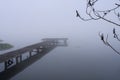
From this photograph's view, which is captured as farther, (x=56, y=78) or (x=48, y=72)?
(x=48, y=72)

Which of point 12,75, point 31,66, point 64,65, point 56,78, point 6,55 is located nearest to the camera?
point 12,75

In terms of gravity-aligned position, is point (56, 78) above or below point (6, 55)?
below

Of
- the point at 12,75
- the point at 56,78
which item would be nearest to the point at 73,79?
the point at 56,78

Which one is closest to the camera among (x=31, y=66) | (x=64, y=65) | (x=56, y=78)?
(x=56, y=78)

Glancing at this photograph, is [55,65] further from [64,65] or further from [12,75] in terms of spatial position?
[12,75]

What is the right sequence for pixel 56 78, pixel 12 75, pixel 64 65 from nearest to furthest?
1. pixel 12 75
2. pixel 56 78
3. pixel 64 65

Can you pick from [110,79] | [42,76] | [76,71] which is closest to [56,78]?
[42,76]

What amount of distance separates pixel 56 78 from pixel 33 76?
2.91 feet

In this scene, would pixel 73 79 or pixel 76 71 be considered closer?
pixel 73 79

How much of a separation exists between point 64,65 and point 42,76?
2.16m

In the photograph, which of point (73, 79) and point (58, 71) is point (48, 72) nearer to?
point (58, 71)

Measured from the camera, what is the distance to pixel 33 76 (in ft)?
25.4

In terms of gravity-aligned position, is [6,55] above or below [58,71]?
above

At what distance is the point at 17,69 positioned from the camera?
7.84 metres
